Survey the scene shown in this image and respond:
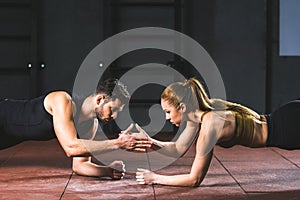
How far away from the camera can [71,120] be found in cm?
356

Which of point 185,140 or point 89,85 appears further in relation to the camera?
point 89,85

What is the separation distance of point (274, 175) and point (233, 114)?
789 mm

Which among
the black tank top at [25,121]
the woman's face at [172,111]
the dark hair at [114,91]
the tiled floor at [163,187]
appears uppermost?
the dark hair at [114,91]

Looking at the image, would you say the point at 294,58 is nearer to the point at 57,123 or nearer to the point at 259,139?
the point at 259,139

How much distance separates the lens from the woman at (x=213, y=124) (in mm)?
3408

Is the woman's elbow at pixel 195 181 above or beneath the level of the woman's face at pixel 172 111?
beneath

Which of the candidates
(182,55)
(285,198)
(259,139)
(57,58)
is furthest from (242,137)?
(57,58)

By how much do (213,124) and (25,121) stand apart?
1239mm

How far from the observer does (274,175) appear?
4.08 metres

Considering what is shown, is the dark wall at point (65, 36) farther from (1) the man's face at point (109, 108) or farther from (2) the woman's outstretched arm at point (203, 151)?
(2) the woman's outstretched arm at point (203, 151)

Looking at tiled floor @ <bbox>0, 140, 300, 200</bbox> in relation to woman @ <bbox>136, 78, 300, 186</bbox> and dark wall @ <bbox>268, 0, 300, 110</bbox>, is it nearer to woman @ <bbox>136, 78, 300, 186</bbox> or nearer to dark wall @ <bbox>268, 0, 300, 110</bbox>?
woman @ <bbox>136, 78, 300, 186</bbox>

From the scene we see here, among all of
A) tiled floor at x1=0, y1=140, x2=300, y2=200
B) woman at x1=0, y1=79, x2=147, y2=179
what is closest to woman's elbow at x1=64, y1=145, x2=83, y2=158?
woman at x1=0, y1=79, x2=147, y2=179

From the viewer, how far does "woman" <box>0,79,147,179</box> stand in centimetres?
346

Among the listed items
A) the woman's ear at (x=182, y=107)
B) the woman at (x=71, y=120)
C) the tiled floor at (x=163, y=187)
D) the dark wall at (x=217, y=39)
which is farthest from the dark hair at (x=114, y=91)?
the dark wall at (x=217, y=39)
